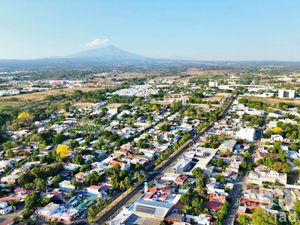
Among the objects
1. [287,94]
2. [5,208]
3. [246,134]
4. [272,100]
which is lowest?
[5,208]

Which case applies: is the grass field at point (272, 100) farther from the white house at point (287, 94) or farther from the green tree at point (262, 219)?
the green tree at point (262, 219)

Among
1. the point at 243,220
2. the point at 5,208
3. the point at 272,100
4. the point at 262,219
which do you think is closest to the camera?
the point at 262,219

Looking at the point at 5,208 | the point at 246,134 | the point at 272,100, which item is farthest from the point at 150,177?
the point at 272,100

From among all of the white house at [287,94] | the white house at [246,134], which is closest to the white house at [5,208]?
the white house at [246,134]

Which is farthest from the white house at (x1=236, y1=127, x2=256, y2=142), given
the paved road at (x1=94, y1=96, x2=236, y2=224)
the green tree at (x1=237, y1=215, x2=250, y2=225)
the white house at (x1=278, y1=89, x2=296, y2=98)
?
the white house at (x1=278, y1=89, x2=296, y2=98)

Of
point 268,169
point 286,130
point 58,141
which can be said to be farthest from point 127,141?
point 286,130

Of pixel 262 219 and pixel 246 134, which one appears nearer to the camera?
pixel 262 219

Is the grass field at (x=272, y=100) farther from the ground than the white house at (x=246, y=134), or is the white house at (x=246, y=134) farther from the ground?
the grass field at (x=272, y=100)

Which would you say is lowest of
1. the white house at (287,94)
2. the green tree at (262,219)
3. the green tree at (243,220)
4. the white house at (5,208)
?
the white house at (5,208)

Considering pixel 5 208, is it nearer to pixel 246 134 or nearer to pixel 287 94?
pixel 246 134

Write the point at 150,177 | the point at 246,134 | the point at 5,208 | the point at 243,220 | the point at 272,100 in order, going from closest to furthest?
the point at 243,220
the point at 5,208
the point at 150,177
the point at 246,134
the point at 272,100

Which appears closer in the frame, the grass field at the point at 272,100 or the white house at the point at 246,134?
the white house at the point at 246,134
